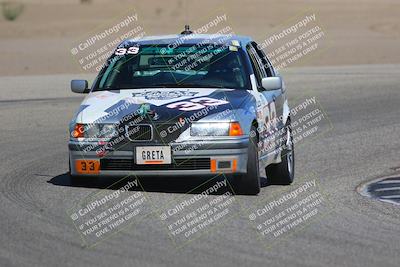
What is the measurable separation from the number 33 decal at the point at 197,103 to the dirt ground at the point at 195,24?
22.4 meters

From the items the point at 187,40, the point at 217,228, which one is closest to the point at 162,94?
the point at 187,40

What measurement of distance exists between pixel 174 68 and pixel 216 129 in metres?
1.43

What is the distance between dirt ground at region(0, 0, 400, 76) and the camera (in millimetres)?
37812

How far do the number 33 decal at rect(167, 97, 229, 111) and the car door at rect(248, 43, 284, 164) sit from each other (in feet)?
1.77

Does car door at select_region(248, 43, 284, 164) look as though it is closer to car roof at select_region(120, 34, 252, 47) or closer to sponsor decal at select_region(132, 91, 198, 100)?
car roof at select_region(120, 34, 252, 47)

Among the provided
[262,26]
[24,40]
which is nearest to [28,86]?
[24,40]

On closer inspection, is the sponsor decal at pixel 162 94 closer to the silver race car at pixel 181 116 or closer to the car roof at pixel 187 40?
the silver race car at pixel 181 116

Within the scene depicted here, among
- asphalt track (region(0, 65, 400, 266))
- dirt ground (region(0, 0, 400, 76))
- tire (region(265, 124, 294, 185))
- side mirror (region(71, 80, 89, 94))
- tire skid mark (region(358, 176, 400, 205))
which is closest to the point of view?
asphalt track (region(0, 65, 400, 266))

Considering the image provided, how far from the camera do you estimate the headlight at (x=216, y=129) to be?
10695mm

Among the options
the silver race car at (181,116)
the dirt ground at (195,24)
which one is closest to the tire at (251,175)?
the silver race car at (181,116)

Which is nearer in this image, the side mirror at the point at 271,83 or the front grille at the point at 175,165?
the front grille at the point at 175,165

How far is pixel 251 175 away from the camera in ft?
35.4

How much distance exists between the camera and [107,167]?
10.8 metres

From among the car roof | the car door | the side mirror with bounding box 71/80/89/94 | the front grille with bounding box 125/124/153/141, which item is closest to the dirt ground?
the car door
